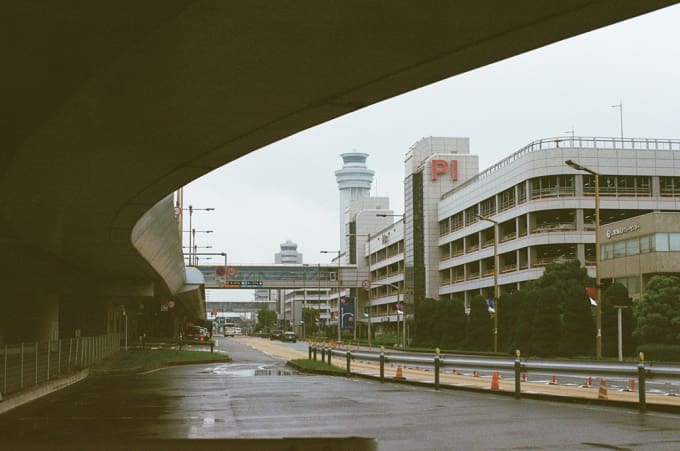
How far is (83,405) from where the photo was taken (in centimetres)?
2044

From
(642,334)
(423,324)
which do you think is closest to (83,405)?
(642,334)

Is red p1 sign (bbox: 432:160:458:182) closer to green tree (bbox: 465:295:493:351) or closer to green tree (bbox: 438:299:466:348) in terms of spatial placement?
green tree (bbox: 438:299:466:348)

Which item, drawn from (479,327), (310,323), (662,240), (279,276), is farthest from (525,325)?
(310,323)

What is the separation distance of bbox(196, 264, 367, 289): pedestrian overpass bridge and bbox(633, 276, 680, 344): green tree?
69.9 m

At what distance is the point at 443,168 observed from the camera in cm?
10594

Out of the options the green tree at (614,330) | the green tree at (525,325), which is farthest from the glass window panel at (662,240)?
the green tree at (614,330)

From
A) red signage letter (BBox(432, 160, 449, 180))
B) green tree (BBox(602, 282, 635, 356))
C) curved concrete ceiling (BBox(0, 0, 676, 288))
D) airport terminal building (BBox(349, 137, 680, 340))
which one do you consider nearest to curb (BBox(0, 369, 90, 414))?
curved concrete ceiling (BBox(0, 0, 676, 288))

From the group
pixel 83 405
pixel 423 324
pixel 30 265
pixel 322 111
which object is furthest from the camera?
pixel 423 324

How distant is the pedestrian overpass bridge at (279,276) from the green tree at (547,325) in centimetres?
6228

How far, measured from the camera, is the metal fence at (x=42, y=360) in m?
24.0

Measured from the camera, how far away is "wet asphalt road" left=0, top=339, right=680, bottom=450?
1260 centimetres

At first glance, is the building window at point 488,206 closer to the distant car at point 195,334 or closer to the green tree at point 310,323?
the distant car at point 195,334

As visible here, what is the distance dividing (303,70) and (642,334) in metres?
42.6

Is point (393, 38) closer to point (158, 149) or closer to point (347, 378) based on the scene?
point (158, 149)
